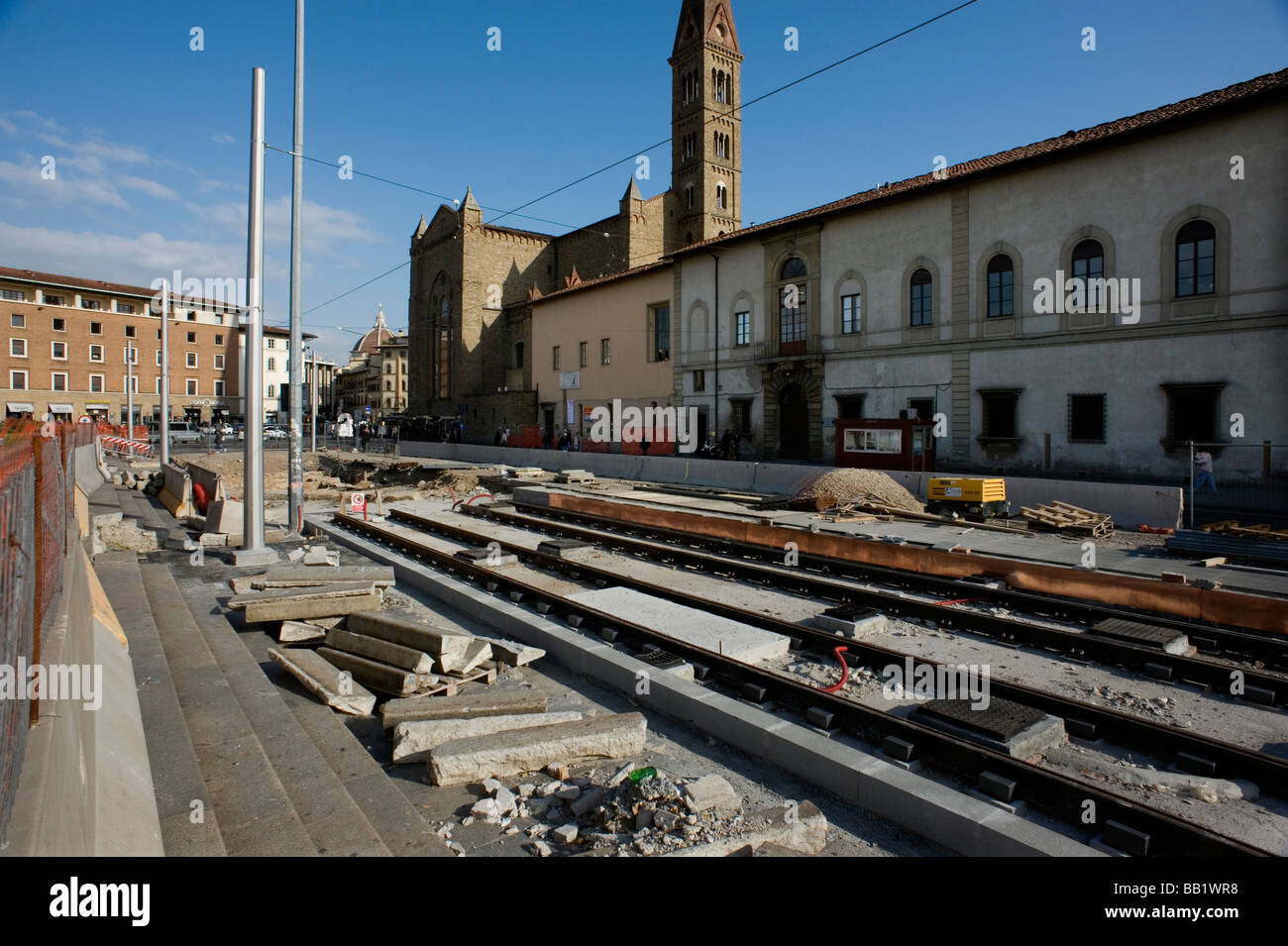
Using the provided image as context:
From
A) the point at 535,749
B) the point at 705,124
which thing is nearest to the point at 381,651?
the point at 535,749

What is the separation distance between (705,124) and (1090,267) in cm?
4049

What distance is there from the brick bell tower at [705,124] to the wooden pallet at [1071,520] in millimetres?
46821

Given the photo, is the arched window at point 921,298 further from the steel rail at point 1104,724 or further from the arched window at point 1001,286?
the steel rail at point 1104,724

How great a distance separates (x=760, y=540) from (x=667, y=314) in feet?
96.3

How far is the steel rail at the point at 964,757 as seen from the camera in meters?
3.98

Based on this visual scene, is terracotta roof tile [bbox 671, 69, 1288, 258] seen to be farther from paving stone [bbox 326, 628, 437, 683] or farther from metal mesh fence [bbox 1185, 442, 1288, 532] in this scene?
paving stone [bbox 326, 628, 437, 683]

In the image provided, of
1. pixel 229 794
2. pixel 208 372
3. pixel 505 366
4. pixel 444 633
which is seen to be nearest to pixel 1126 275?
pixel 444 633

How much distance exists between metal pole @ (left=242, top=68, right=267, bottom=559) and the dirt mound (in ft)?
44.8

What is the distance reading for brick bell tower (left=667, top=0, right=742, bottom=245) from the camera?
5878 centimetres

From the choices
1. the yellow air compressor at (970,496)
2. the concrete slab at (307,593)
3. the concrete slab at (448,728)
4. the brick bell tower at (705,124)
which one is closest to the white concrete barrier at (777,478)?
the yellow air compressor at (970,496)

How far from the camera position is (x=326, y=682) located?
618 cm

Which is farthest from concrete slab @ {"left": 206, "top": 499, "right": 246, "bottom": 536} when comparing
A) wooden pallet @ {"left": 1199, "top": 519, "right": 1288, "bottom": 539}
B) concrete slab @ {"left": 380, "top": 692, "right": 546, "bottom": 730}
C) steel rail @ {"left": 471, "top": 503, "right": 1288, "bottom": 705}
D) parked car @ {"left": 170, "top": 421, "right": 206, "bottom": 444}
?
parked car @ {"left": 170, "top": 421, "right": 206, "bottom": 444}

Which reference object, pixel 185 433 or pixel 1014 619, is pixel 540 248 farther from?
pixel 1014 619

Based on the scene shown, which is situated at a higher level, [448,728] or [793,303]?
[793,303]
